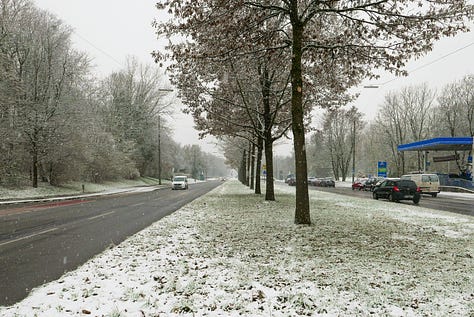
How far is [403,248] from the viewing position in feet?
23.9

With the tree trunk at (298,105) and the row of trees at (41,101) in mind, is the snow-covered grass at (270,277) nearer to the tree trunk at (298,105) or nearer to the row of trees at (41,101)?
the tree trunk at (298,105)

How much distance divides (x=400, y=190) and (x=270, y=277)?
1942 cm

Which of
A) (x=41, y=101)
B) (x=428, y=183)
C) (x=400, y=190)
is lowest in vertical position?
(x=400, y=190)

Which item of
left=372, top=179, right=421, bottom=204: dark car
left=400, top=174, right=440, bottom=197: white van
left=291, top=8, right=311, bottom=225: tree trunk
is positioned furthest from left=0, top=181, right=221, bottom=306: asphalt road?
left=400, top=174, right=440, bottom=197: white van

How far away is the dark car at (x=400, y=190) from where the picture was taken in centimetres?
2125

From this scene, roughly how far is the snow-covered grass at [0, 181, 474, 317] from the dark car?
43.6 feet

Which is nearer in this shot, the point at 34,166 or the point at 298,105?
the point at 298,105

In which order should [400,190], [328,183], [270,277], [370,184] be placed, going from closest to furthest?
[270,277], [400,190], [370,184], [328,183]

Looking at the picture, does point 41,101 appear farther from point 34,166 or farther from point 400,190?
point 400,190

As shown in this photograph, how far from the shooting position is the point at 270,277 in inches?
207

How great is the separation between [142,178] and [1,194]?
121 feet

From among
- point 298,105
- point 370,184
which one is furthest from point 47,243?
point 370,184

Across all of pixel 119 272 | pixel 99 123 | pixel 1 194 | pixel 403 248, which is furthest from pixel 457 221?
pixel 99 123

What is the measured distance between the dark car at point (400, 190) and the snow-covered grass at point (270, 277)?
13.3 m
